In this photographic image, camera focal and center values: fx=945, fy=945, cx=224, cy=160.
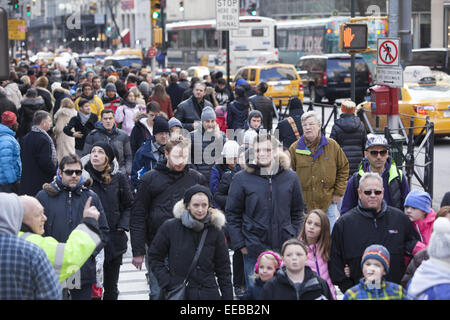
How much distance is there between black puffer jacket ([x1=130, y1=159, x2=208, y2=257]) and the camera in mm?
8422

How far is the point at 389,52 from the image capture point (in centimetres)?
1394

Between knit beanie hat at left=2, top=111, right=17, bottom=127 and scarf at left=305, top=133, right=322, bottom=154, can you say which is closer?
scarf at left=305, top=133, right=322, bottom=154

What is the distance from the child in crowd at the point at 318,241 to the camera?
7.61 metres

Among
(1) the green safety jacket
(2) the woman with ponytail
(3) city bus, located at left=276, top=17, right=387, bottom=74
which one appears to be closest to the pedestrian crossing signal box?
(2) the woman with ponytail

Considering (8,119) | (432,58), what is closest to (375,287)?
(8,119)

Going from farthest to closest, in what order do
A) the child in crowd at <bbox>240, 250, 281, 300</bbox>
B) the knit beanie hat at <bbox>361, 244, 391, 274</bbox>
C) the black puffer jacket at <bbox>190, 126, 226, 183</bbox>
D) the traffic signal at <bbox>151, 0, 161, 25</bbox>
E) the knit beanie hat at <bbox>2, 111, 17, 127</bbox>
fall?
the traffic signal at <bbox>151, 0, 161, 25</bbox>, the knit beanie hat at <bbox>2, 111, 17, 127</bbox>, the black puffer jacket at <bbox>190, 126, 226, 183</bbox>, the child in crowd at <bbox>240, 250, 281, 300</bbox>, the knit beanie hat at <bbox>361, 244, 391, 274</bbox>

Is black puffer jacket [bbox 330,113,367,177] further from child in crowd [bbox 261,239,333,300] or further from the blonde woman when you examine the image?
child in crowd [bbox 261,239,333,300]

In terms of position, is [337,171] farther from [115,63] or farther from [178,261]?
[115,63]

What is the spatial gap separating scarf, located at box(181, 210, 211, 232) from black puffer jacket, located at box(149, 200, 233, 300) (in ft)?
0.15

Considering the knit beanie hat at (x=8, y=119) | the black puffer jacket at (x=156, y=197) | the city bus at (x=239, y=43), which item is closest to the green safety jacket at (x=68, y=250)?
the black puffer jacket at (x=156, y=197)

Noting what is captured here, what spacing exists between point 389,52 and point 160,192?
6547 mm

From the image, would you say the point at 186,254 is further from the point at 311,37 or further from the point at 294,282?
the point at 311,37

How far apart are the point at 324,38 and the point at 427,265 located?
40.9 m

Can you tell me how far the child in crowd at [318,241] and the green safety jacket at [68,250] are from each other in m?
2.17
